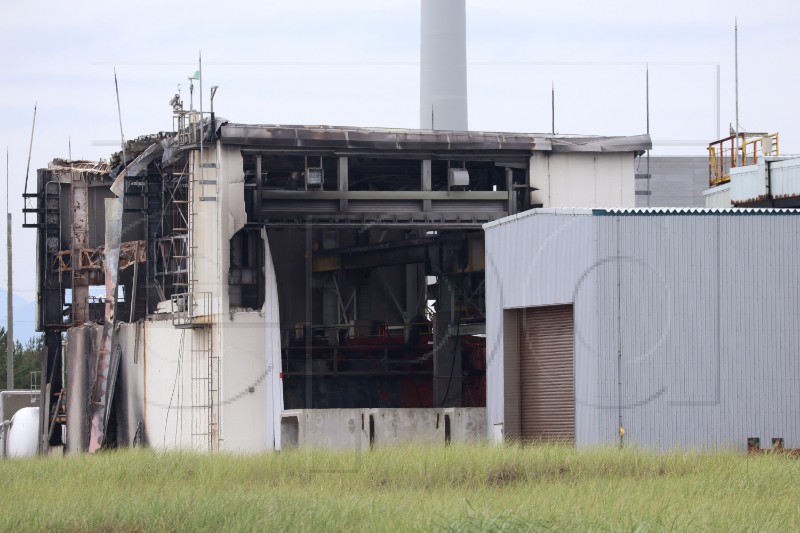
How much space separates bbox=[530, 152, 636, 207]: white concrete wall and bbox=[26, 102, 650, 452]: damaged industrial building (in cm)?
4

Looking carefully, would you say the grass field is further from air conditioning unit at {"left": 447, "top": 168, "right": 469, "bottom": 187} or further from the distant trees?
the distant trees

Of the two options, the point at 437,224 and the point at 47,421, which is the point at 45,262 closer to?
the point at 47,421

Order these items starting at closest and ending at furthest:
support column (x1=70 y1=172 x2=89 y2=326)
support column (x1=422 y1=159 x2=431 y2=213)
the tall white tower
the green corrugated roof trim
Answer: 1. the green corrugated roof trim
2. support column (x1=422 y1=159 x2=431 y2=213)
3. support column (x1=70 y1=172 x2=89 y2=326)
4. the tall white tower

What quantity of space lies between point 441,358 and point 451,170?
747 cm

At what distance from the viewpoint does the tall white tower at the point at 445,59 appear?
62469mm

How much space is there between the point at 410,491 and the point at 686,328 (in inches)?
387

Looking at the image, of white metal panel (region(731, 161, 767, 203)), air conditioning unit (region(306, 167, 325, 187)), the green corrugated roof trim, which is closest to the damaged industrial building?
air conditioning unit (region(306, 167, 325, 187))

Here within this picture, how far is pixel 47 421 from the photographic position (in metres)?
47.0

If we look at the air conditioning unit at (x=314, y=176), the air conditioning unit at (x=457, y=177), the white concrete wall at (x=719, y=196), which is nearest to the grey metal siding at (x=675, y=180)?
the white concrete wall at (x=719, y=196)

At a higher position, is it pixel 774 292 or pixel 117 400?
pixel 774 292

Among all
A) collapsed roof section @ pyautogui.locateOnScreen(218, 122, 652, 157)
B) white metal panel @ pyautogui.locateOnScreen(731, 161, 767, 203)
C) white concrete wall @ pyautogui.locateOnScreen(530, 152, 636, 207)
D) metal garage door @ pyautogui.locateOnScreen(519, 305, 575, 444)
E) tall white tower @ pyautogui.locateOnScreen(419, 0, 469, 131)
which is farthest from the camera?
tall white tower @ pyautogui.locateOnScreen(419, 0, 469, 131)

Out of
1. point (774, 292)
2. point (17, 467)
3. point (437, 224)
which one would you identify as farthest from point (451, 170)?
point (17, 467)

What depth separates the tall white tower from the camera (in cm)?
6247

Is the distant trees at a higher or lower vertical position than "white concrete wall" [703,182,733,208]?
lower
